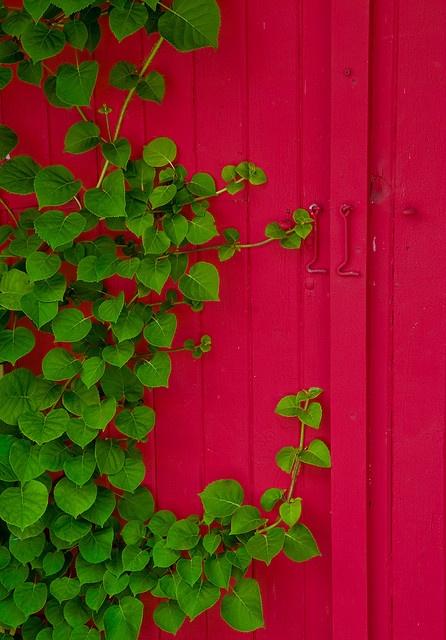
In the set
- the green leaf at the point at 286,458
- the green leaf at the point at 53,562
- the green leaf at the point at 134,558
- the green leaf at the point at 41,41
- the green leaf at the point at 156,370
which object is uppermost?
the green leaf at the point at 41,41

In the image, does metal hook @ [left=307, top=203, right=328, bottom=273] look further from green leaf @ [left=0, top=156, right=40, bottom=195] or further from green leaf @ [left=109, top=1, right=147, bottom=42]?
green leaf @ [left=0, top=156, right=40, bottom=195]

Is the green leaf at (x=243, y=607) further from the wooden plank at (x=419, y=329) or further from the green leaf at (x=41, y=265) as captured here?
the green leaf at (x=41, y=265)

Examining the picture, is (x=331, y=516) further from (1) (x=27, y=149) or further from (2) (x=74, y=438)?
(1) (x=27, y=149)

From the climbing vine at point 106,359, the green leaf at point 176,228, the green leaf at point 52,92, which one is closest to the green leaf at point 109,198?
the climbing vine at point 106,359

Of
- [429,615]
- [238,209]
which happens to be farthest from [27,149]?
[429,615]

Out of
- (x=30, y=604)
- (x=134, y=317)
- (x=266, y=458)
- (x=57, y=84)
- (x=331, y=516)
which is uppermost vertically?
(x=57, y=84)

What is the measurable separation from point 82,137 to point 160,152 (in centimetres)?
18

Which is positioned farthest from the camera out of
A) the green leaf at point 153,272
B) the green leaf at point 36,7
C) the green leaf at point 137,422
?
the green leaf at point 137,422

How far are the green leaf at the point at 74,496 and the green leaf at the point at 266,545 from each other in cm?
40

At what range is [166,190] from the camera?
1400mm

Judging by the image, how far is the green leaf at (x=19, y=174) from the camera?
145 cm

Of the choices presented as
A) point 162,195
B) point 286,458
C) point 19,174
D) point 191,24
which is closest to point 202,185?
point 162,195

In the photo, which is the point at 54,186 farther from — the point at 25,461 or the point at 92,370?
the point at 25,461

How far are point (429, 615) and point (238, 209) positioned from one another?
3.40 ft
